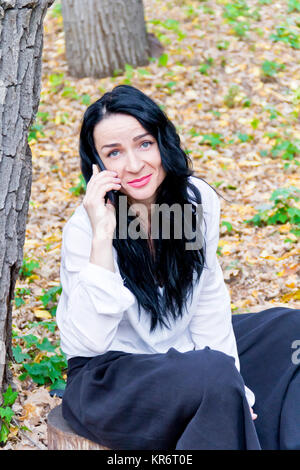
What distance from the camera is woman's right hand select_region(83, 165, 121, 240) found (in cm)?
247

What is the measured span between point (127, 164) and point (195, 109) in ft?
13.2

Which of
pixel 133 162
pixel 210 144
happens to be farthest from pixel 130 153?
pixel 210 144

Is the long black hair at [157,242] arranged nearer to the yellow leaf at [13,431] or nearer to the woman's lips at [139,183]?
the woman's lips at [139,183]

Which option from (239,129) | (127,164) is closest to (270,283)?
(127,164)

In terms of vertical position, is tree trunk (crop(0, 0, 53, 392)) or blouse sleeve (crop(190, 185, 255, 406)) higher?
tree trunk (crop(0, 0, 53, 392))

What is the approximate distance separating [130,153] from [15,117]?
53 cm

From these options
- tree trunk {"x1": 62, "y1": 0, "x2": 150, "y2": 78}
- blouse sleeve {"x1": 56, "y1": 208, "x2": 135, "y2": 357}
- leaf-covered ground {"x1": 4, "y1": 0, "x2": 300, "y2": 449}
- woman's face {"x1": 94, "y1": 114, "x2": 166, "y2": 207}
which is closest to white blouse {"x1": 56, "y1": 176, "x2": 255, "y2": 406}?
blouse sleeve {"x1": 56, "y1": 208, "x2": 135, "y2": 357}

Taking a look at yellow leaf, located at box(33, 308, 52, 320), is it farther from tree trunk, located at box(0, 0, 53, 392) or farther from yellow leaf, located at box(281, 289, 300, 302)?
yellow leaf, located at box(281, 289, 300, 302)

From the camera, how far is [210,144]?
6.02m

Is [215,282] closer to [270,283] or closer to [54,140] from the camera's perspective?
[270,283]

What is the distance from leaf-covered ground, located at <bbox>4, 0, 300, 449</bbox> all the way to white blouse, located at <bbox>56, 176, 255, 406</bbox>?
2.28ft

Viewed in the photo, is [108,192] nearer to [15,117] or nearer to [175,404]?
[15,117]

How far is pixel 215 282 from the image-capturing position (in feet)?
9.59

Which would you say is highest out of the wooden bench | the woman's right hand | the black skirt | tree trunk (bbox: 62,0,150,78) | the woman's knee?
tree trunk (bbox: 62,0,150,78)
